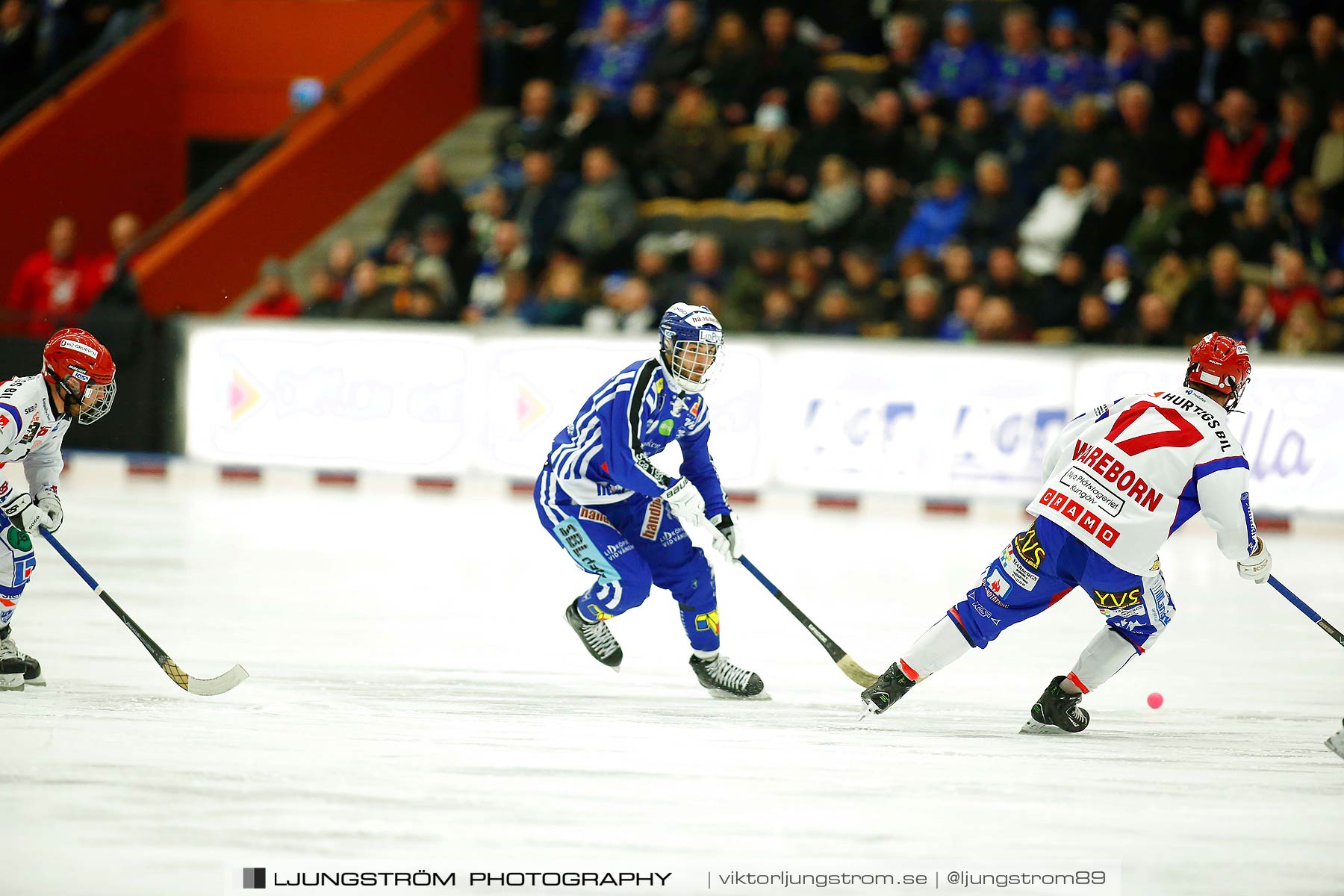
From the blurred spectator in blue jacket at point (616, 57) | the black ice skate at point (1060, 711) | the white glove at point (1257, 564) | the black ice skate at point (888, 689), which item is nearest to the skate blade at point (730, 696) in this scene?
the black ice skate at point (888, 689)

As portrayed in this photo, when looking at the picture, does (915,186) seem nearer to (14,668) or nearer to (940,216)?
(940,216)

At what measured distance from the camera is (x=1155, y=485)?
18.0 ft

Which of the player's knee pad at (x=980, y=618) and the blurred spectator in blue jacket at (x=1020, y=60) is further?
the blurred spectator in blue jacket at (x=1020, y=60)

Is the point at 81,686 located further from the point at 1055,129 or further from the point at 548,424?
the point at 1055,129

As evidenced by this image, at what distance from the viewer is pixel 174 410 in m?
13.0

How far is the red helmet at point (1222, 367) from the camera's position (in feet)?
18.4

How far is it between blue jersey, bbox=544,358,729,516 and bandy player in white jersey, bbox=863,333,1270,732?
1109mm

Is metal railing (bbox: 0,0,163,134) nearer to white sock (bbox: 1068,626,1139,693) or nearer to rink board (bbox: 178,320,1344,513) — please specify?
rink board (bbox: 178,320,1344,513)

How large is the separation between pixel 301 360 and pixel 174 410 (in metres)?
1.24

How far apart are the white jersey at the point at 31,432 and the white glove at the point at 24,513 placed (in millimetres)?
41

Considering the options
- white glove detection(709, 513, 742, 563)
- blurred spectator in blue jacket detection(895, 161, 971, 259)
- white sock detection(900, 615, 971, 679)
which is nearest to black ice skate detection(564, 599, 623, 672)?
white glove detection(709, 513, 742, 563)

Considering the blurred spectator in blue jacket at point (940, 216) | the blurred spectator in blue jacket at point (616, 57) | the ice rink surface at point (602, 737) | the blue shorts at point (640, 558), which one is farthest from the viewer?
the blurred spectator in blue jacket at point (616, 57)

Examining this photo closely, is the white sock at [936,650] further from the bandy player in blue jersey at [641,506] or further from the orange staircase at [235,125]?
the orange staircase at [235,125]

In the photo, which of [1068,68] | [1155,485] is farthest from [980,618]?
[1068,68]
